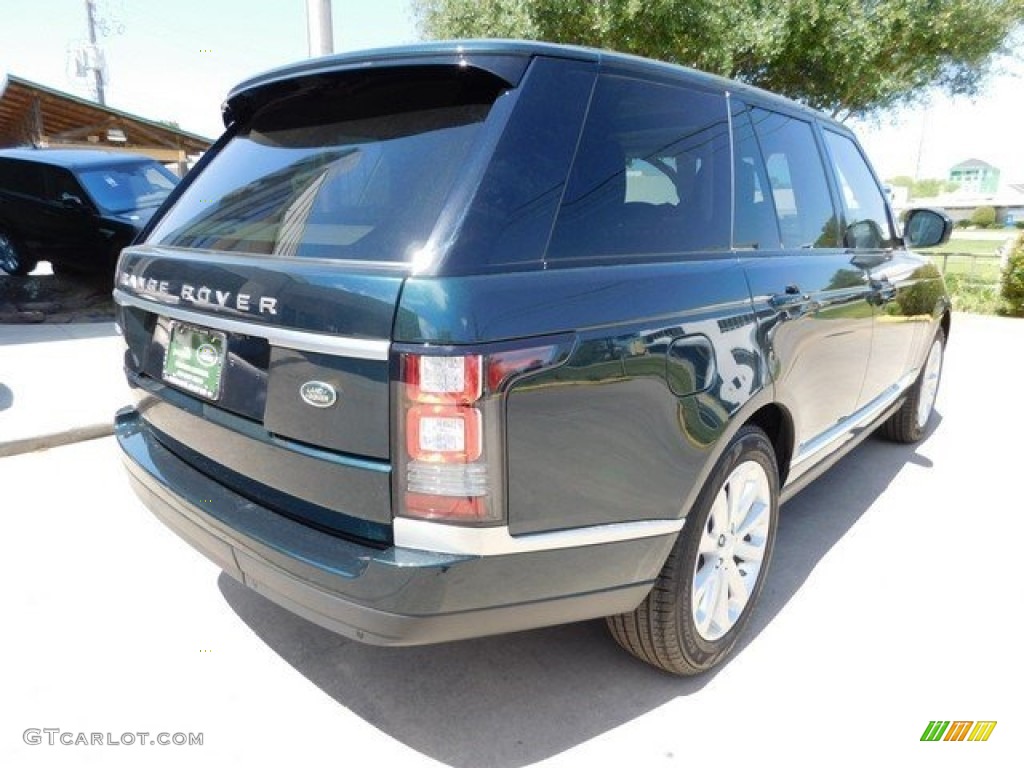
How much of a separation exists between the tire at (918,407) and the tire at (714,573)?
2.57m

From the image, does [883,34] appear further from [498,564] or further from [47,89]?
[47,89]

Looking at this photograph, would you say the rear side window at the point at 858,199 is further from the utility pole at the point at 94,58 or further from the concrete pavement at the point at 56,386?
the utility pole at the point at 94,58

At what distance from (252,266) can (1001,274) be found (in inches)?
485

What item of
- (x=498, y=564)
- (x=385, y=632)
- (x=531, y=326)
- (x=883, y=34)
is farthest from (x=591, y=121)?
(x=883, y=34)

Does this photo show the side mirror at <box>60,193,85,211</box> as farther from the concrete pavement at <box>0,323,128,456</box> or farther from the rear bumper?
the rear bumper

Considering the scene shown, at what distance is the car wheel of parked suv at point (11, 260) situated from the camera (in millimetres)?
9734

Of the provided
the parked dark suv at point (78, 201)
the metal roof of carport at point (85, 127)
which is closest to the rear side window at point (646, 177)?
the parked dark suv at point (78, 201)

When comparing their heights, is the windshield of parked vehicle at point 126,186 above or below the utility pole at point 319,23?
below

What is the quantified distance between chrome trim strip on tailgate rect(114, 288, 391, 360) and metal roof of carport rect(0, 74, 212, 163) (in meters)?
16.1

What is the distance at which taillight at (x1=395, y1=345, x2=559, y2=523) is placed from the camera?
4.91 feet

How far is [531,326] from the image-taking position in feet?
5.17

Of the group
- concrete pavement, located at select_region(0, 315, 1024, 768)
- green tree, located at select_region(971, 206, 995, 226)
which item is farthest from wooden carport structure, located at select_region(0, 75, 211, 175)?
green tree, located at select_region(971, 206, 995, 226)

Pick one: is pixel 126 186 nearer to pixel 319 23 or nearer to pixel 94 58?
pixel 319 23

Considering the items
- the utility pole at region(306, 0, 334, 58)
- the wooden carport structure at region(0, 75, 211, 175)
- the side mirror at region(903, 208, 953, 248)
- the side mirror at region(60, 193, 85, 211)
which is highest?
the wooden carport structure at region(0, 75, 211, 175)
